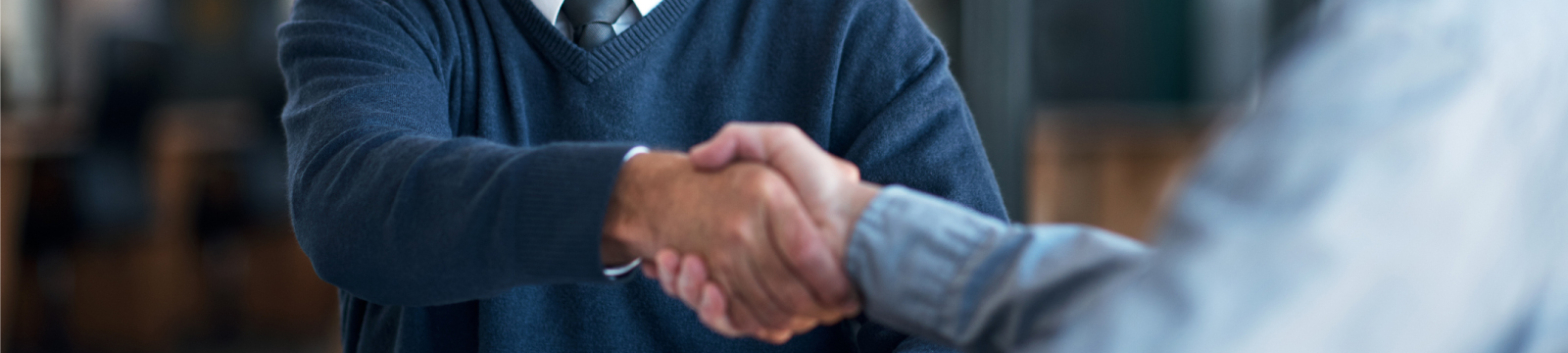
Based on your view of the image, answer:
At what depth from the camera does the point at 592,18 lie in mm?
1132

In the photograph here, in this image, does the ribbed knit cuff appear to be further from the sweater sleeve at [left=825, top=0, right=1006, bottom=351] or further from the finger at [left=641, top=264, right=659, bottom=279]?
the sweater sleeve at [left=825, top=0, right=1006, bottom=351]

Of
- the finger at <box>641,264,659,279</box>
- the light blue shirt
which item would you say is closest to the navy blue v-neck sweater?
the finger at <box>641,264,659,279</box>

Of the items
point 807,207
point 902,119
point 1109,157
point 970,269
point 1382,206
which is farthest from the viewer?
point 1109,157

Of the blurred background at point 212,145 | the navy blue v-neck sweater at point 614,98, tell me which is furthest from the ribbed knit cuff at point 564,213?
the blurred background at point 212,145

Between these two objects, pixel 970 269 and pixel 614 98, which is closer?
pixel 970 269

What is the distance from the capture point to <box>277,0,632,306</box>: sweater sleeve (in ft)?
2.60

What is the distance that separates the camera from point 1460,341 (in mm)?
545

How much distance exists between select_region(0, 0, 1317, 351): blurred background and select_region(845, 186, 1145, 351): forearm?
1691mm

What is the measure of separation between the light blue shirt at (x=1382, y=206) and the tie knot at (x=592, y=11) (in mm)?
680

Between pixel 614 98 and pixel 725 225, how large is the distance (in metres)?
0.35

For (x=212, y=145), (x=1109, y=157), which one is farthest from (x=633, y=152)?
(x=212, y=145)

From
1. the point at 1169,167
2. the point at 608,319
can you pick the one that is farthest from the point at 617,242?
the point at 1169,167

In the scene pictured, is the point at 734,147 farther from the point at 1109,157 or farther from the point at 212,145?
the point at 212,145

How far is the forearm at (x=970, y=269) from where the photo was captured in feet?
2.20
